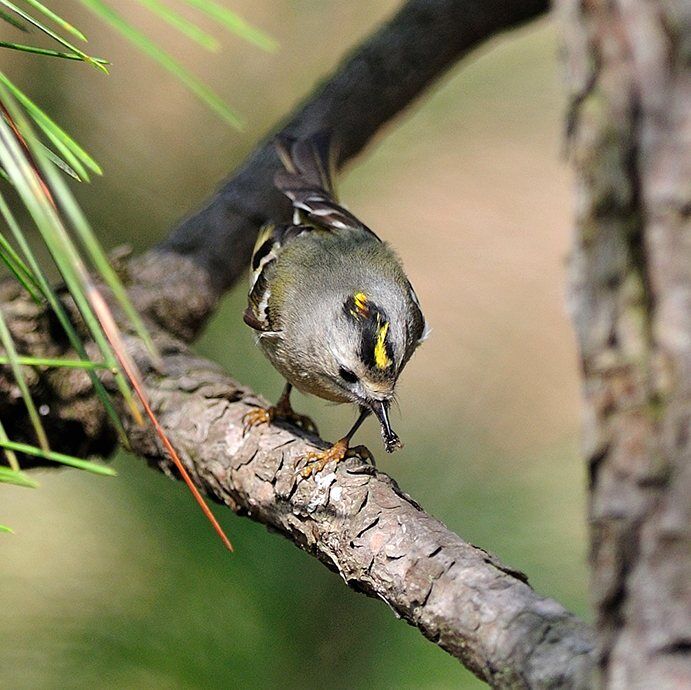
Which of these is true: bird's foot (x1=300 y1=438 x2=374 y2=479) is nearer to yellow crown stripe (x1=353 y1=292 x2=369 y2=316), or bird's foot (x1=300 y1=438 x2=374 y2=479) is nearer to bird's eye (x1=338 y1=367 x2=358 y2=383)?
bird's eye (x1=338 y1=367 x2=358 y2=383)

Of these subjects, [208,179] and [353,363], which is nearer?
[353,363]

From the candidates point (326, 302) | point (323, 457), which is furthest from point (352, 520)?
point (326, 302)

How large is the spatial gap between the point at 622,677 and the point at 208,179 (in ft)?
7.90

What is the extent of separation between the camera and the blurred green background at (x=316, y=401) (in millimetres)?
1709

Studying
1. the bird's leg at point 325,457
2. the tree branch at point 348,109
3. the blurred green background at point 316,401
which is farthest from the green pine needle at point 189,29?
the tree branch at point 348,109

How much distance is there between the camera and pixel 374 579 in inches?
51.0

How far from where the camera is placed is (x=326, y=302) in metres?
2.46

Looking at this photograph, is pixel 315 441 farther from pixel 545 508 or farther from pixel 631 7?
pixel 631 7

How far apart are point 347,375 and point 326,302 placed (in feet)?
0.94

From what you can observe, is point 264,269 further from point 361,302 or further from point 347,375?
point 347,375

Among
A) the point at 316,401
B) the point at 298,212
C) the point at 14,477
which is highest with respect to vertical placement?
the point at 298,212

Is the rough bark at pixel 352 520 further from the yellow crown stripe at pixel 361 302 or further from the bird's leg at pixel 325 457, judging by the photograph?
the yellow crown stripe at pixel 361 302

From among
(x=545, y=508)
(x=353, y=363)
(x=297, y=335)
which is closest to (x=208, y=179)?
(x=297, y=335)

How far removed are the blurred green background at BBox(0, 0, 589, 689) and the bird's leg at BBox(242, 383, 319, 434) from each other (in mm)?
205
